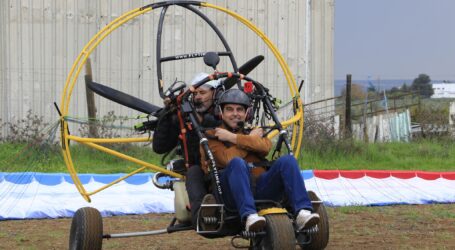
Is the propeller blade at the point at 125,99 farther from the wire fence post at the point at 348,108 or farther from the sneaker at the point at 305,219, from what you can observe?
the wire fence post at the point at 348,108

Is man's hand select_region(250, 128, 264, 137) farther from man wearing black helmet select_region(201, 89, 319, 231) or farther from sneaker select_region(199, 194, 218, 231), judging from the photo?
sneaker select_region(199, 194, 218, 231)

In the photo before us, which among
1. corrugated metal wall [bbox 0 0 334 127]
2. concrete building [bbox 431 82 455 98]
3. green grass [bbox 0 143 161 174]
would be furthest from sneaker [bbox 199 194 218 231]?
concrete building [bbox 431 82 455 98]

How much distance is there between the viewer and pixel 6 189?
9.42 m

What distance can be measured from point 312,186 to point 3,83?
24.0ft

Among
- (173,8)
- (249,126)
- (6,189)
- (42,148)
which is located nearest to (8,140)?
(42,148)

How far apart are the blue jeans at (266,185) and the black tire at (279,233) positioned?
Result: 0.50 ft

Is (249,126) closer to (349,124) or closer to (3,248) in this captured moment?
(3,248)

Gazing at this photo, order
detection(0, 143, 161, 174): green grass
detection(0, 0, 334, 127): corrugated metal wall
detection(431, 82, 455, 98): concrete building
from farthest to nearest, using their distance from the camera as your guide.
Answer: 1. detection(431, 82, 455, 98): concrete building
2. detection(0, 0, 334, 127): corrugated metal wall
3. detection(0, 143, 161, 174): green grass

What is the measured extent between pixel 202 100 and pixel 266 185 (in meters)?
1.12

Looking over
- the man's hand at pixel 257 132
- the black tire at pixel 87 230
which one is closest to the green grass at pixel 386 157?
the black tire at pixel 87 230

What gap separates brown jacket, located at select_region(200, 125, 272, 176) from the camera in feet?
19.4

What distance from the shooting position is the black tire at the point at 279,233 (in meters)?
5.29

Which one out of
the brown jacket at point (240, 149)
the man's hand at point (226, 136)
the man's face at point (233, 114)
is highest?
the man's face at point (233, 114)

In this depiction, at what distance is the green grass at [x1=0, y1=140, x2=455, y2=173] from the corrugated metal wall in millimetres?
1694
